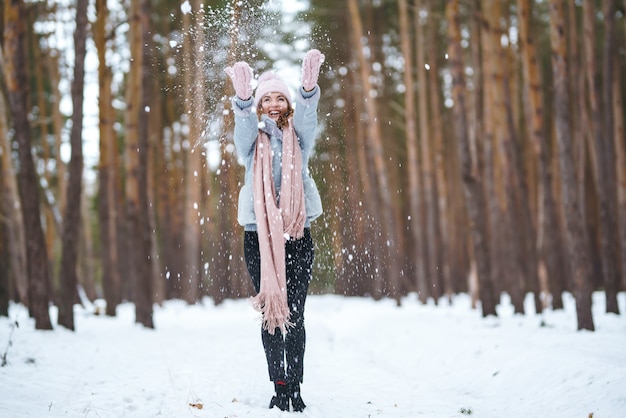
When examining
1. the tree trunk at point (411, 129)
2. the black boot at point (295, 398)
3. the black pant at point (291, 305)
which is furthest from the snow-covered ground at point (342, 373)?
the tree trunk at point (411, 129)

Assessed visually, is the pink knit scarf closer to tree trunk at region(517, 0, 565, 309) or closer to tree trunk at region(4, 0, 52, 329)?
tree trunk at region(4, 0, 52, 329)

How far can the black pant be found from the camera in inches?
153

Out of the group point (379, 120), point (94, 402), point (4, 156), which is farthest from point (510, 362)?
point (379, 120)

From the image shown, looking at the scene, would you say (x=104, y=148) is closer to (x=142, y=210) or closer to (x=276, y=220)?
(x=142, y=210)

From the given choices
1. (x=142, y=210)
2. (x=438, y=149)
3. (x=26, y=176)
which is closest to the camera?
(x=26, y=176)

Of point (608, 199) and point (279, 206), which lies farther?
point (608, 199)

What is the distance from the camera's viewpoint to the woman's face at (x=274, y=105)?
13.3 feet

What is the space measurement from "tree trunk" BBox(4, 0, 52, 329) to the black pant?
4.48m

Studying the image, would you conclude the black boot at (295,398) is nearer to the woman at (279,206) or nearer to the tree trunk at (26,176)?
the woman at (279,206)

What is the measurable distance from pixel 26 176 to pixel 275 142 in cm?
473

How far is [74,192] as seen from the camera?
7914 millimetres

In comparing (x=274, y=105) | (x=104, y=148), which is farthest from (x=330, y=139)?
(x=104, y=148)

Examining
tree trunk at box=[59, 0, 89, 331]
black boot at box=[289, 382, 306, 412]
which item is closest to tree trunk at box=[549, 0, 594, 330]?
black boot at box=[289, 382, 306, 412]

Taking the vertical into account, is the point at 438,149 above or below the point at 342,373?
above
